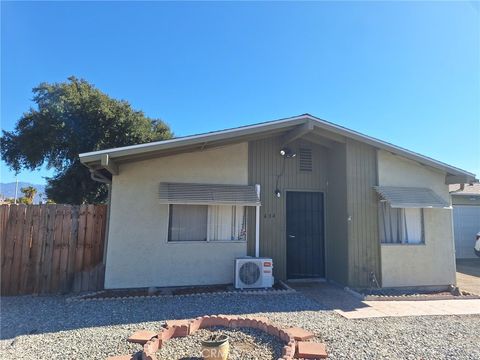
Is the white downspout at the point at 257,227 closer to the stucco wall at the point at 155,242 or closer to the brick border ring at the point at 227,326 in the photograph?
the stucco wall at the point at 155,242

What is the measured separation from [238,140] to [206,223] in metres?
2.38

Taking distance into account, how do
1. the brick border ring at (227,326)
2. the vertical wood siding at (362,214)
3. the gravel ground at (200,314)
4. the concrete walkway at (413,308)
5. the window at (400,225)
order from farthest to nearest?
1. the window at (400,225)
2. the vertical wood siding at (362,214)
3. the concrete walkway at (413,308)
4. the gravel ground at (200,314)
5. the brick border ring at (227,326)

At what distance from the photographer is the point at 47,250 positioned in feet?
24.0

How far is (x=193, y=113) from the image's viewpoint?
49.5ft

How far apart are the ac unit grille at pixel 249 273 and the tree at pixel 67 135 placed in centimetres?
1093

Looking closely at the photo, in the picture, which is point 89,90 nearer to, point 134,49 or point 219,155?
point 134,49

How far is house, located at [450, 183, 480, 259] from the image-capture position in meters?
14.6

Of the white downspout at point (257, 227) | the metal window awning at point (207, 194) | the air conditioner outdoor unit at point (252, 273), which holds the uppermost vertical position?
the metal window awning at point (207, 194)

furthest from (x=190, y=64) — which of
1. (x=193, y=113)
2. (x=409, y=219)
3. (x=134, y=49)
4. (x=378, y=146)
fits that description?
(x=409, y=219)

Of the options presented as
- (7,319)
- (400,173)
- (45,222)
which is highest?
(400,173)

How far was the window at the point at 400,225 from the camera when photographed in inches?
336

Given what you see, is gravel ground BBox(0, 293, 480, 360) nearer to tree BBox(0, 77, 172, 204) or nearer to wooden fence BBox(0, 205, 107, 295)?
wooden fence BBox(0, 205, 107, 295)

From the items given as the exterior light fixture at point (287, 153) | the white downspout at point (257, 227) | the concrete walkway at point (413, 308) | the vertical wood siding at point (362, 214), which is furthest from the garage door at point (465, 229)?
the white downspout at point (257, 227)

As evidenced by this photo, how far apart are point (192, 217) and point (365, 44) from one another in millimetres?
6926
